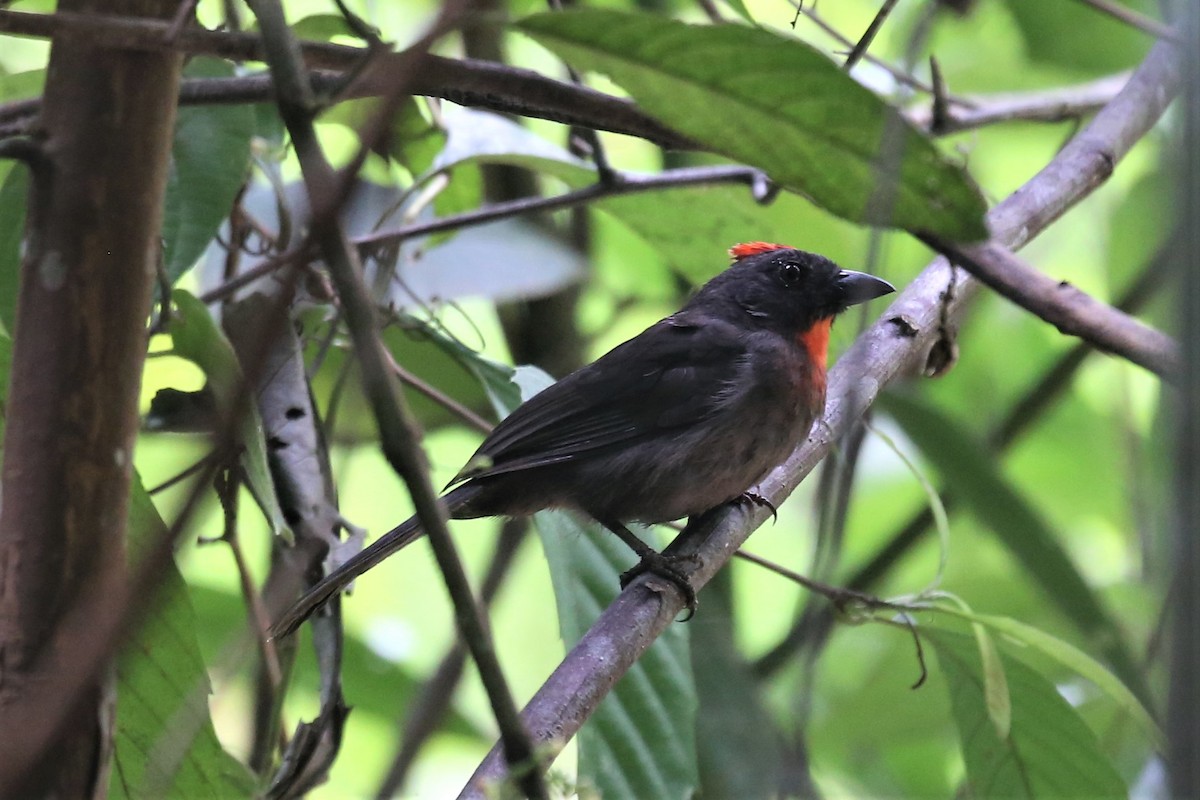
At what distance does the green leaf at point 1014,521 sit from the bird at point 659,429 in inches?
12.4

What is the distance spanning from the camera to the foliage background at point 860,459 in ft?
11.1

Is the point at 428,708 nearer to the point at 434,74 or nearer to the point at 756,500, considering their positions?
the point at 756,500

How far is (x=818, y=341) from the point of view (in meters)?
4.19

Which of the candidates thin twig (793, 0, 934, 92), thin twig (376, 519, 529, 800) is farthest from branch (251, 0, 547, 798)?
thin twig (376, 519, 529, 800)

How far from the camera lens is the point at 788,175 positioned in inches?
64.4

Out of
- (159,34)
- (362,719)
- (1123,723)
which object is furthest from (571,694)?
(362,719)

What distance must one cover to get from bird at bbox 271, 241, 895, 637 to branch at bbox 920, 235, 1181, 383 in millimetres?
1297

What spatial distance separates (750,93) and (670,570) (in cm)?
125

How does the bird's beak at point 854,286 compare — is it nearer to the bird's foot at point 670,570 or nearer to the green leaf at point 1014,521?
the green leaf at point 1014,521

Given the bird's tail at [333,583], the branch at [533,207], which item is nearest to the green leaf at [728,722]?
the bird's tail at [333,583]

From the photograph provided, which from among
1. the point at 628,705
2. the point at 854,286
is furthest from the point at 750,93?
the point at 854,286

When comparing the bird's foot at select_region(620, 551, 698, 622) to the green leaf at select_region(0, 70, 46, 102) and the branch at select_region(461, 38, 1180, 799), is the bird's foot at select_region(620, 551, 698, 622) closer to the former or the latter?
the branch at select_region(461, 38, 1180, 799)

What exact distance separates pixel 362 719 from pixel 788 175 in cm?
350

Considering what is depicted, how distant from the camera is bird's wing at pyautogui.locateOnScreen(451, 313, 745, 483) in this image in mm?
3666
